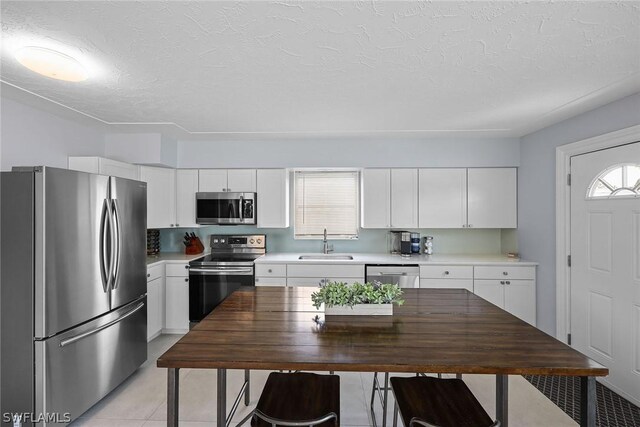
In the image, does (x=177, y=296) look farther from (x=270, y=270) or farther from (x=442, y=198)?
(x=442, y=198)

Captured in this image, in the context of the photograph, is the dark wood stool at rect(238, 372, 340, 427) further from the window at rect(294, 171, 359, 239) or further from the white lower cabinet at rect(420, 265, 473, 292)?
the window at rect(294, 171, 359, 239)

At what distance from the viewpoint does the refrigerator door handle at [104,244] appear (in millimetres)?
2305

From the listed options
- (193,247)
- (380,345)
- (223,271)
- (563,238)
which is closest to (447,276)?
(563,238)

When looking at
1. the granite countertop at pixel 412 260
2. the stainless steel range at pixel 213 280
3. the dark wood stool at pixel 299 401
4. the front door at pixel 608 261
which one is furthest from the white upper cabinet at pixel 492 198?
the dark wood stool at pixel 299 401

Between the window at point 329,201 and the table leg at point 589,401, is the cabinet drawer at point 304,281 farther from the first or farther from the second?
the table leg at point 589,401

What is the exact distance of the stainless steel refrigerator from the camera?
1904 mm

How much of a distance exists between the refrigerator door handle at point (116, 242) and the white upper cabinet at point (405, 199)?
2843 mm

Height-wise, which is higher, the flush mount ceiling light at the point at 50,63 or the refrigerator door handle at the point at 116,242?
the flush mount ceiling light at the point at 50,63

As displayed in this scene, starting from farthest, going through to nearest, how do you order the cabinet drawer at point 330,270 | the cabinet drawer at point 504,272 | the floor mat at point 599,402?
1. the cabinet drawer at point 330,270
2. the cabinet drawer at point 504,272
3. the floor mat at point 599,402

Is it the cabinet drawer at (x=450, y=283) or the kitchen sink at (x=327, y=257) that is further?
the kitchen sink at (x=327, y=257)

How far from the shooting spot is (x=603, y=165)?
263cm

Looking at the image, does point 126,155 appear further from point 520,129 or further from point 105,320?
point 520,129

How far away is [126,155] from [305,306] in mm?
2959

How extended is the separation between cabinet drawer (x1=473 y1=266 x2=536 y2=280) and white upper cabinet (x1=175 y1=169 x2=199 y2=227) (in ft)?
11.3
